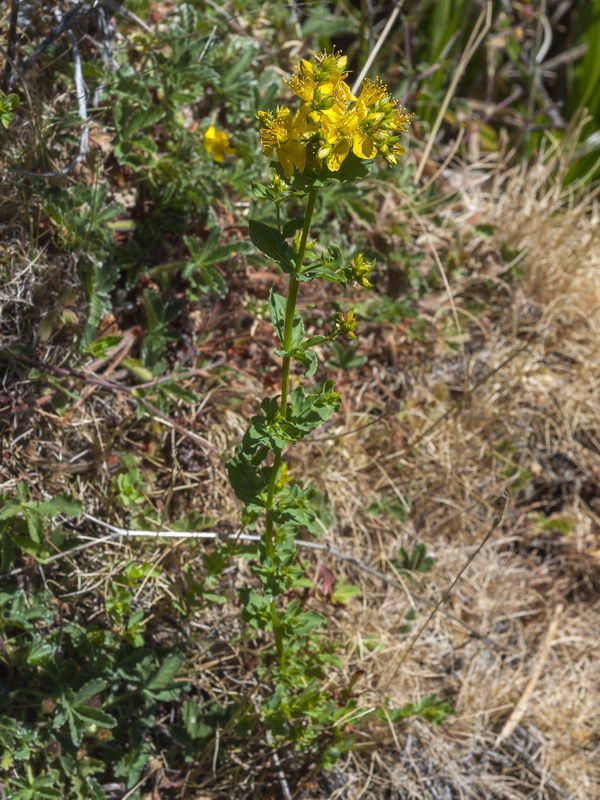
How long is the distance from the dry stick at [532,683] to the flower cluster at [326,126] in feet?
6.12

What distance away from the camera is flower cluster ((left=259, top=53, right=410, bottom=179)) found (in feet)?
3.97

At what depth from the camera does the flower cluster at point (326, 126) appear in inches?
47.6

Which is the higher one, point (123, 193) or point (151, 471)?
point (123, 193)

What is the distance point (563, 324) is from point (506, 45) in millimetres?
1463

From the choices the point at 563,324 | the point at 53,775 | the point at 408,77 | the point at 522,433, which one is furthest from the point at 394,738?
the point at 408,77

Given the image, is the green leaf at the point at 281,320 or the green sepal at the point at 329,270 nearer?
the green sepal at the point at 329,270

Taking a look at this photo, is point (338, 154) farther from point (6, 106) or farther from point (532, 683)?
Result: point (532, 683)

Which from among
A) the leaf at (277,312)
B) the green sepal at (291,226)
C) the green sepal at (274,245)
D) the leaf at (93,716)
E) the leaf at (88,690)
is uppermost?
the green sepal at (291,226)

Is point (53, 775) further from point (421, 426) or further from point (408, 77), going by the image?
point (408, 77)

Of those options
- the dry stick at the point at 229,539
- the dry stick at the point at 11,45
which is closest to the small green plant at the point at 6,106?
the dry stick at the point at 11,45

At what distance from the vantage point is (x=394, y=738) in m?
2.10

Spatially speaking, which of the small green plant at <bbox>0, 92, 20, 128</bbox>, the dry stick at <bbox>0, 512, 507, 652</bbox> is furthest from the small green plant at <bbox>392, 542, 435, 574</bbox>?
the small green plant at <bbox>0, 92, 20, 128</bbox>

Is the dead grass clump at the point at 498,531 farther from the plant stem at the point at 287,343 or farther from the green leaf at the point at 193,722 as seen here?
the plant stem at the point at 287,343

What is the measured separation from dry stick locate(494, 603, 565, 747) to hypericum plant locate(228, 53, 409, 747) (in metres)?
0.66
